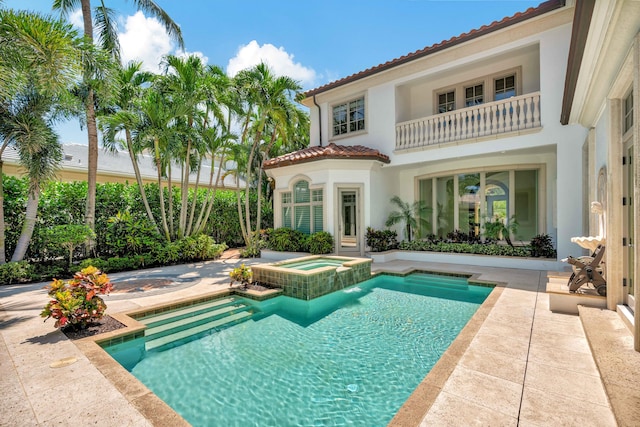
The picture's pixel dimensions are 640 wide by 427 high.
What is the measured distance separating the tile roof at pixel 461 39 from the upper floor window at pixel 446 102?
230 cm

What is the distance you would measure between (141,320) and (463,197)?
1282 centimetres

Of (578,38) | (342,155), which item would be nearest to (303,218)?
(342,155)

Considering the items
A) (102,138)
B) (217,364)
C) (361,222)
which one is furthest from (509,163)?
(102,138)

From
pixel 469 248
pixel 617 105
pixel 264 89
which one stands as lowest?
pixel 469 248

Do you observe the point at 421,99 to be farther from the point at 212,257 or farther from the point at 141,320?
the point at 141,320

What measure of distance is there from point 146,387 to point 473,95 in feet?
47.5

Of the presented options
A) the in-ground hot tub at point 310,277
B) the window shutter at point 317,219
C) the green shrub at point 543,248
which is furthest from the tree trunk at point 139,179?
the green shrub at point 543,248

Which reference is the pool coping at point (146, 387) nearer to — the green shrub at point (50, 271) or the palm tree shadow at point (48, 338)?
the palm tree shadow at point (48, 338)

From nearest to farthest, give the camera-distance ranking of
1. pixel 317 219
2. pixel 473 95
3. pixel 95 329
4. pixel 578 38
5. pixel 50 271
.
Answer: pixel 578 38, pixel 95 329, pixel 50 271, pixel 473 95, pixel 317 219

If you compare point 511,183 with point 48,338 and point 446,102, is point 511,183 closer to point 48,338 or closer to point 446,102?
point 446,102

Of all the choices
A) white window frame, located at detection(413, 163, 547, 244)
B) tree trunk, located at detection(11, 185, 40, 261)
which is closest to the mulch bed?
tree trunk, located at detection(11, 185, 40, 261)

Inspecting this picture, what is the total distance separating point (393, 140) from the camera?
537 inches

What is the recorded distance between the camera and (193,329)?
612 centimetres

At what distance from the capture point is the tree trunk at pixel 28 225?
9680mm
